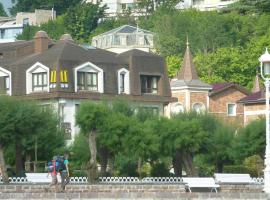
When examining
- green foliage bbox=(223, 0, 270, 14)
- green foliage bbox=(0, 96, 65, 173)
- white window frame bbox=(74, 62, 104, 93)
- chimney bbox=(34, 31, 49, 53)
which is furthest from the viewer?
green foliage bbox=(223, 0, 270, 14)

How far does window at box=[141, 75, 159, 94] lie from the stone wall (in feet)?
108

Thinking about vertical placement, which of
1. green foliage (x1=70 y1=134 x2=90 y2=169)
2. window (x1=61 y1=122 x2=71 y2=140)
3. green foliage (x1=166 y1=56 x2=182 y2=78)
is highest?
green foliage (x1=166 y1=56 x2=182 y2=78)

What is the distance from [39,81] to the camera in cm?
8106

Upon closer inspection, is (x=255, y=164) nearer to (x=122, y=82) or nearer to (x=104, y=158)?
(x=104, y=158)

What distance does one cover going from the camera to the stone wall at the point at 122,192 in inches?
1727

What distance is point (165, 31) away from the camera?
139 m

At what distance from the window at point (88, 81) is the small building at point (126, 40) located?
47603mm

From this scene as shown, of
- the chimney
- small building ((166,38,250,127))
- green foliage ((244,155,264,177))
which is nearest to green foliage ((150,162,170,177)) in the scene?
green foliage ((244,155,264,177))

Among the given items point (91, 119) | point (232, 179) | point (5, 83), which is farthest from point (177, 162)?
point (5, 83)

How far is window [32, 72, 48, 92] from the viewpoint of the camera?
80.6 meters

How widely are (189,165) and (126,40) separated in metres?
68.2

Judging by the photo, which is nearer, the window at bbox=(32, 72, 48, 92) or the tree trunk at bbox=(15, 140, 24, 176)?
the tree trunk at bbox=(15, 140, 24, 176)

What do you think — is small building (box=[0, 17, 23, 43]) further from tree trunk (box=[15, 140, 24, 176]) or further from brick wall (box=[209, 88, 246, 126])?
tree trunk (box=[15, 140, 24, 176])

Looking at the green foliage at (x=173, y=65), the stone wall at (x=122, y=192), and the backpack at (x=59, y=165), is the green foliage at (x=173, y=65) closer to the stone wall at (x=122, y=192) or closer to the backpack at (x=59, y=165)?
the stone wall at (x=122, y=192)
